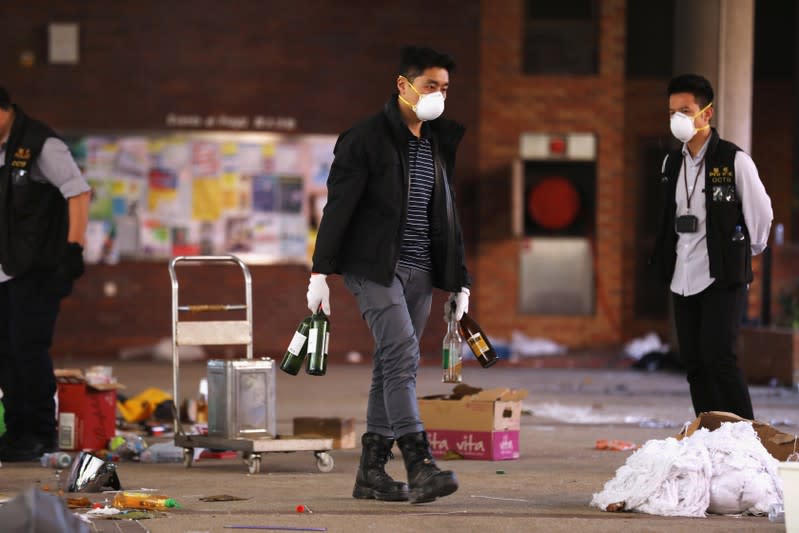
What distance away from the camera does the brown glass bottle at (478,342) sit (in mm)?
7656

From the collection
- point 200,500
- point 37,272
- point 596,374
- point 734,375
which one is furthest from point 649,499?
point 596,374

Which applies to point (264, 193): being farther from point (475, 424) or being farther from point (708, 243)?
point (708, 243)

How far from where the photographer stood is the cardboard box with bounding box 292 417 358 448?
32.5ft

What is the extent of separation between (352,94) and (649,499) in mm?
12917

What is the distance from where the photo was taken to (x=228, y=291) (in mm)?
19281

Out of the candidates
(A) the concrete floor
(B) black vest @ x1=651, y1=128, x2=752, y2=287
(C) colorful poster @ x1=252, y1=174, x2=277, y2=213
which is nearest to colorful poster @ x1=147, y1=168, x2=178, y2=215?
(C) colorful poster @ x1=252, y1=174, x2=277, y2=213

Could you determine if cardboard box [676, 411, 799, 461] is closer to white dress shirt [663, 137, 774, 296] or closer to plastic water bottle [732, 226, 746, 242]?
white dress shirt [663, 137, 774, 296]

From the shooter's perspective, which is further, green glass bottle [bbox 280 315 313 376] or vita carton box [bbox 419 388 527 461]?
vita carton box [bbox 419 388 527 461]

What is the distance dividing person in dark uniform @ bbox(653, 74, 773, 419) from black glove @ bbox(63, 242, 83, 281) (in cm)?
353

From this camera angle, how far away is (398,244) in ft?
23.9

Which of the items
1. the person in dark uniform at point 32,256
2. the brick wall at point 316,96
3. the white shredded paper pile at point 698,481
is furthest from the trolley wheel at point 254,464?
the brick wall at point 316,96

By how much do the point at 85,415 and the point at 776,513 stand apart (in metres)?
4.73

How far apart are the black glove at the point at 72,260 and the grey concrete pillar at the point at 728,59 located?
9265 mm

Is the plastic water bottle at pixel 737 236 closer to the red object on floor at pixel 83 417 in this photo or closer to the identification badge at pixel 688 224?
the identification badge at pixel 688 224
